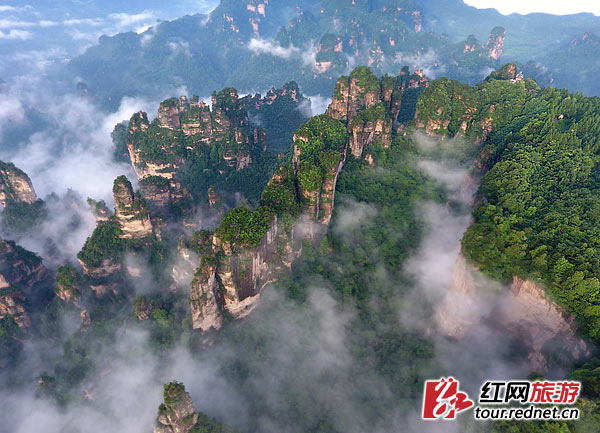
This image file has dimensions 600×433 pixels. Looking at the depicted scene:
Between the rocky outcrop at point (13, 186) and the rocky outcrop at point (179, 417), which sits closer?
the rocky outcrop at point (179, 417)

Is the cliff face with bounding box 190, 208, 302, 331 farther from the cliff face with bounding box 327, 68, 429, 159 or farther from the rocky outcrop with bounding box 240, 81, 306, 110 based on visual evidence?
the rocky outcrop with bounding box 240, 81, 306, 110

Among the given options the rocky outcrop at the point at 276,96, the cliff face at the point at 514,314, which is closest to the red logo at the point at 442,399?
the cliff face at the point at 514,314

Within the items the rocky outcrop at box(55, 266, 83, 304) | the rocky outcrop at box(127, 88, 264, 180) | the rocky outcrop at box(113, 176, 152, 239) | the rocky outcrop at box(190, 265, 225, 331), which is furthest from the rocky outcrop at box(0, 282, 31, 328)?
the rocky outcrop at box(190, 265, 225, 331)

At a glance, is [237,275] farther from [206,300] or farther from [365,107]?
[365,107]

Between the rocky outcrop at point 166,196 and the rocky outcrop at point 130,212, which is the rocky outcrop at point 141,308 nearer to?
the rocky outcrop at point 130,212

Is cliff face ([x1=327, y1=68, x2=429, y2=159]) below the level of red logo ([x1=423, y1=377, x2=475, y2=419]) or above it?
above
